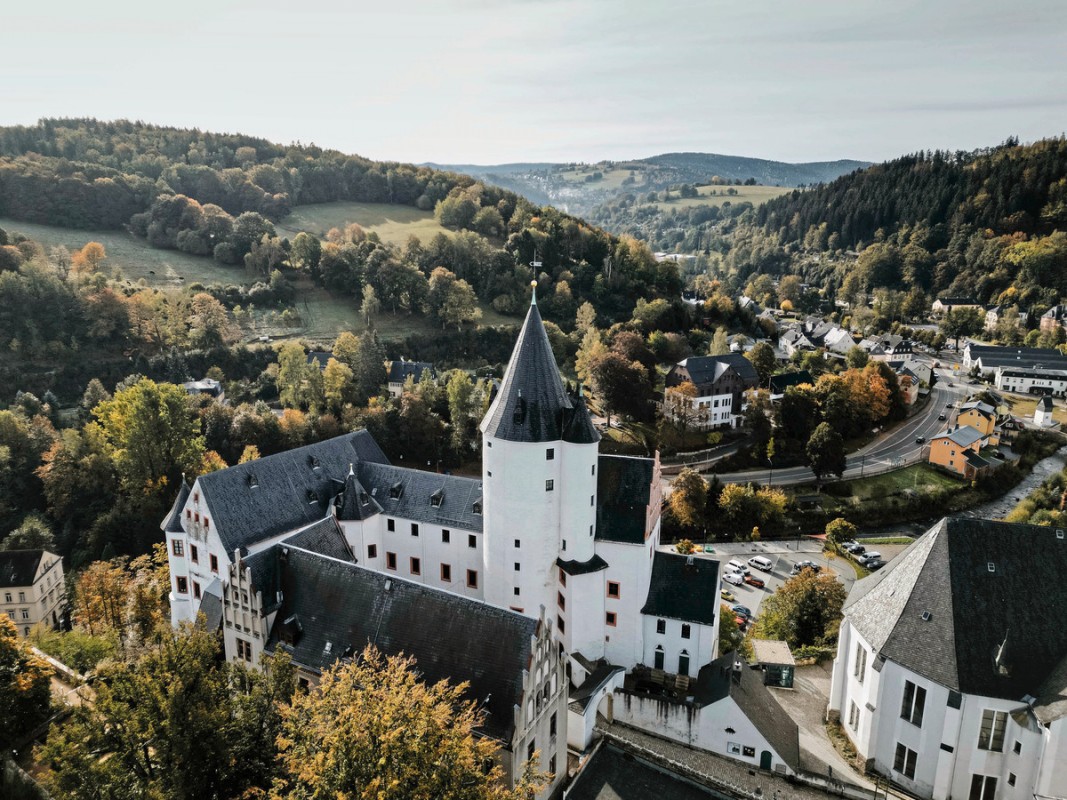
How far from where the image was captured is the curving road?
7869cm

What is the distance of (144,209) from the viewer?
124688mm

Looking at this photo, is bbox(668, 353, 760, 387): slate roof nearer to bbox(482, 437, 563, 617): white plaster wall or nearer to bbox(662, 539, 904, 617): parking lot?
bbox(662, 539, 904, 617): parking lot

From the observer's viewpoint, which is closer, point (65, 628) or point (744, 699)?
point (744, 699)

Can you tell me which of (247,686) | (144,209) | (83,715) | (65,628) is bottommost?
(65,628)

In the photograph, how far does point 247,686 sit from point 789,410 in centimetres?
7106

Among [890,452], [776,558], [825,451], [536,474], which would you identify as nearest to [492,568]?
[536,474]

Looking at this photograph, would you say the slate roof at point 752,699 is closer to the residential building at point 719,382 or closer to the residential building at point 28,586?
the residential building at point 719,382

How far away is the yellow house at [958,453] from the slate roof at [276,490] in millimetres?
72277

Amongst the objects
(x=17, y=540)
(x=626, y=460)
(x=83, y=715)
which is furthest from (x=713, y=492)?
(x=17, y=540)

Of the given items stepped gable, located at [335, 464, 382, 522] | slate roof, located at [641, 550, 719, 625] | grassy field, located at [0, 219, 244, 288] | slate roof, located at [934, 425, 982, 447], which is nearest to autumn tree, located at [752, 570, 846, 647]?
slate roof, located at [641, 550, 719, 625]

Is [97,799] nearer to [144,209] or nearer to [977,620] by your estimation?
[977,620]

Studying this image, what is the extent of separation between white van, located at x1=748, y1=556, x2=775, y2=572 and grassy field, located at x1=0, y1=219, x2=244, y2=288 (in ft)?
295

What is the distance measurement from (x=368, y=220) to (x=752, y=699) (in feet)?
434

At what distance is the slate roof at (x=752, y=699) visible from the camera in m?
33.4
